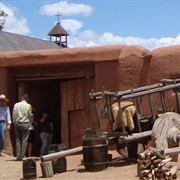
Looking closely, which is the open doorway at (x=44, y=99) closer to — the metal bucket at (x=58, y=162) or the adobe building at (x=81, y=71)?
the adobe building at (x=81, y=71)

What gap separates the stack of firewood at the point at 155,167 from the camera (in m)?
7.20

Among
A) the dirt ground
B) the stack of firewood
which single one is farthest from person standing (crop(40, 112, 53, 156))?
the stack of firewood

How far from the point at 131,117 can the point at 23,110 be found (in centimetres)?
300

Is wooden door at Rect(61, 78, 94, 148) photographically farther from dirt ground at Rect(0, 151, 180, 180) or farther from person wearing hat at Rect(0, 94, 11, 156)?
person wearing hat at Rect(0, 94, 11, 156)

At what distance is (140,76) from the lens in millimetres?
11461

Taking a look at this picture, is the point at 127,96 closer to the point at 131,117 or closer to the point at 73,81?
the point at 131,117

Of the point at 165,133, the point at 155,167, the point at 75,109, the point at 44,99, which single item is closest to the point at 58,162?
the point at 165,133

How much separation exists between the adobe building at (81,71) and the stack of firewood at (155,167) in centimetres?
378

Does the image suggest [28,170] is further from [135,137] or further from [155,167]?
[155,167]

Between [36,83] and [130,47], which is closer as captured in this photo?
[130,47]

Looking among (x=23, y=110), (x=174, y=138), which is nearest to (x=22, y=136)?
(x=23, y=110)

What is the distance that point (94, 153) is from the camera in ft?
29.0

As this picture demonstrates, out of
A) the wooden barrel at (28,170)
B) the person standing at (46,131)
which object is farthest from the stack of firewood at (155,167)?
the person standing at (46,131)

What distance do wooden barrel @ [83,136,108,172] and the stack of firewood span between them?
135cm
